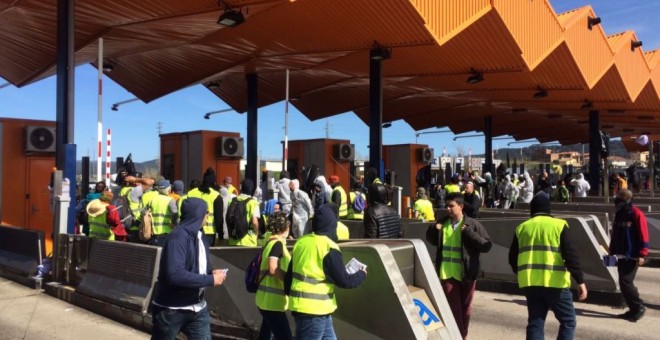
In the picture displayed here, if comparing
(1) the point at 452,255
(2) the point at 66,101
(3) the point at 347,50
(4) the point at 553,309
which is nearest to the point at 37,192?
(2) the point at 66,101

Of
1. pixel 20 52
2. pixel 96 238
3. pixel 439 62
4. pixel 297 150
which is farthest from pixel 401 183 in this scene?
pixel 96 238

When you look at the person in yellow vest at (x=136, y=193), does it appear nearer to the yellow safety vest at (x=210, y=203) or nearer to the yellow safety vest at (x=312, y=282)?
the yellow safety vest at (x=210, y=203)

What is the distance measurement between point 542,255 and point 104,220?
660 centimetres


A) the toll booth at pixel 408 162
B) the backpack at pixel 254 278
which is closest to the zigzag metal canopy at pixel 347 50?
the toll booth at pixel 408 162

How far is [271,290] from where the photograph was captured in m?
4.59

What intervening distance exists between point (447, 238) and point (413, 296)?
0.99m

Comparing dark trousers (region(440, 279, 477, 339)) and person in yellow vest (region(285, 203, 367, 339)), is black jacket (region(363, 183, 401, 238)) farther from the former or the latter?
person in yellow vest (region(285, 203, 367, 339))

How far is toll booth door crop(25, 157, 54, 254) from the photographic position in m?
12.1

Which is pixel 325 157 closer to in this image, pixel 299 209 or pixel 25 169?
pixel 299 209

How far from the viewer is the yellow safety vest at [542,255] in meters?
5.33

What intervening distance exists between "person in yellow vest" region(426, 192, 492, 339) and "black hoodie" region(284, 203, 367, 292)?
6.20 ft

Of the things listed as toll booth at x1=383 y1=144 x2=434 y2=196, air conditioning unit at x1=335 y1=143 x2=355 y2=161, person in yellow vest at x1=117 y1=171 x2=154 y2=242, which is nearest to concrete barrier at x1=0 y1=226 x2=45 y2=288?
person in yellow vest at x1=117 y1=171 x2=154 y2=242

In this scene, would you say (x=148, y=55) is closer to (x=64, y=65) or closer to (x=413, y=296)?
(x=64, y=65)

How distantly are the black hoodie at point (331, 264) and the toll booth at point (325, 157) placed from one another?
14.5 metres
